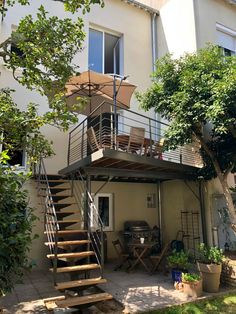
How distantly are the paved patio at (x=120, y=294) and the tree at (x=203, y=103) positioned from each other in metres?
2.63

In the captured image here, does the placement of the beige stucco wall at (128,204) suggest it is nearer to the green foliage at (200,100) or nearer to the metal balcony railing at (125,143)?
the metal balcony railing at (125,143)

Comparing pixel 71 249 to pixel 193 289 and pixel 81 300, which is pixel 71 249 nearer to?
pixel 81 300

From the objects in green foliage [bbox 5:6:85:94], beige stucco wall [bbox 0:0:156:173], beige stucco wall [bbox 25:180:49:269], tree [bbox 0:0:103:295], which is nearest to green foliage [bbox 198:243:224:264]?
tree [bbox 0:0:103:295]

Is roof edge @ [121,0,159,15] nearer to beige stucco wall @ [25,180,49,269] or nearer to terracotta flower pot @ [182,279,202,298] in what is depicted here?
beige stucco wall @ [25,180,49,269]

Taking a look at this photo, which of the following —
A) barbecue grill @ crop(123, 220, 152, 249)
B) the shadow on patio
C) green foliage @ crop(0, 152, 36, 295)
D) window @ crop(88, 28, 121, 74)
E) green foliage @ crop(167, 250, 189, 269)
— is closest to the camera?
green foliage @ crop(0, 152, 36, 295)

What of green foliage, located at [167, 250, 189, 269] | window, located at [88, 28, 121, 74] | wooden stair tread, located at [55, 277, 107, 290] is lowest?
wooden stair tread, located at [55, 277, 107, 290]

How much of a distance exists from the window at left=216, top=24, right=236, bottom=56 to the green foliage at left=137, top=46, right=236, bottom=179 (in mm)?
4091

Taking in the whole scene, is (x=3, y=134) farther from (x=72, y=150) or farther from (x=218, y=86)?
(x=218, y=86)

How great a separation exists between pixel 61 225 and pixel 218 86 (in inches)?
214

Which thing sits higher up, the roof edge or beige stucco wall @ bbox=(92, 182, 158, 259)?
the roof edge

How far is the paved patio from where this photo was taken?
548 centimetres

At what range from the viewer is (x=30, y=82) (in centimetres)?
571

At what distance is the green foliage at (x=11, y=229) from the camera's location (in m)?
3.43

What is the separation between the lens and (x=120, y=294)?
6.21 meters
